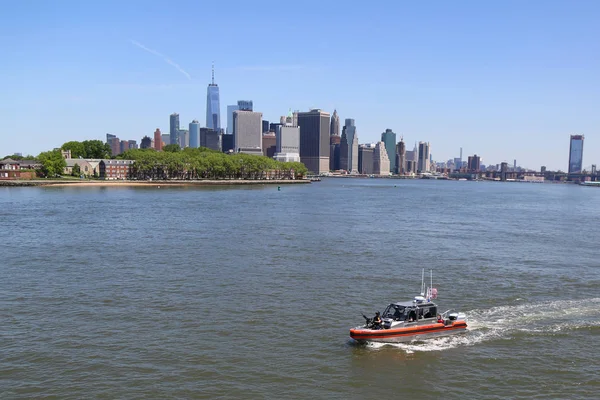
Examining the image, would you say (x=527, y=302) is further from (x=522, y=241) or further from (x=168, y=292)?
(x=522, y=241)

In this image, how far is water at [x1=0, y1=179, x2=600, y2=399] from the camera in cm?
2508

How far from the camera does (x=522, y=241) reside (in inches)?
2694

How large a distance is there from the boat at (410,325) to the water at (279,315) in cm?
71

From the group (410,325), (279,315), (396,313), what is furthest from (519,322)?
(279,315)

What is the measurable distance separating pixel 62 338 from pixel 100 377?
619cm

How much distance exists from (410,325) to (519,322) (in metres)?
8.87

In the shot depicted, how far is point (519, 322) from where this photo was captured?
34.1 metres

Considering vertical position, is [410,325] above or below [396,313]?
below

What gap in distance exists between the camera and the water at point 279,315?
2508 centimetres

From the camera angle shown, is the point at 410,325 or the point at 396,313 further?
the point at 396,313

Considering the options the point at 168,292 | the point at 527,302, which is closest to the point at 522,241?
the point at 527,302

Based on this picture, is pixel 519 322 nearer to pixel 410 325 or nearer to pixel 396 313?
pixel 410 325

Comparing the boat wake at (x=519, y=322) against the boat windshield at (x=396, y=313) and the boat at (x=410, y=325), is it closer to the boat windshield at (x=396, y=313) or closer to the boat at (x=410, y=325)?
the boat at (x=410, y=325)

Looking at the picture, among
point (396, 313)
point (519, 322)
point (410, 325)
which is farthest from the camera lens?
point (519, 322)
